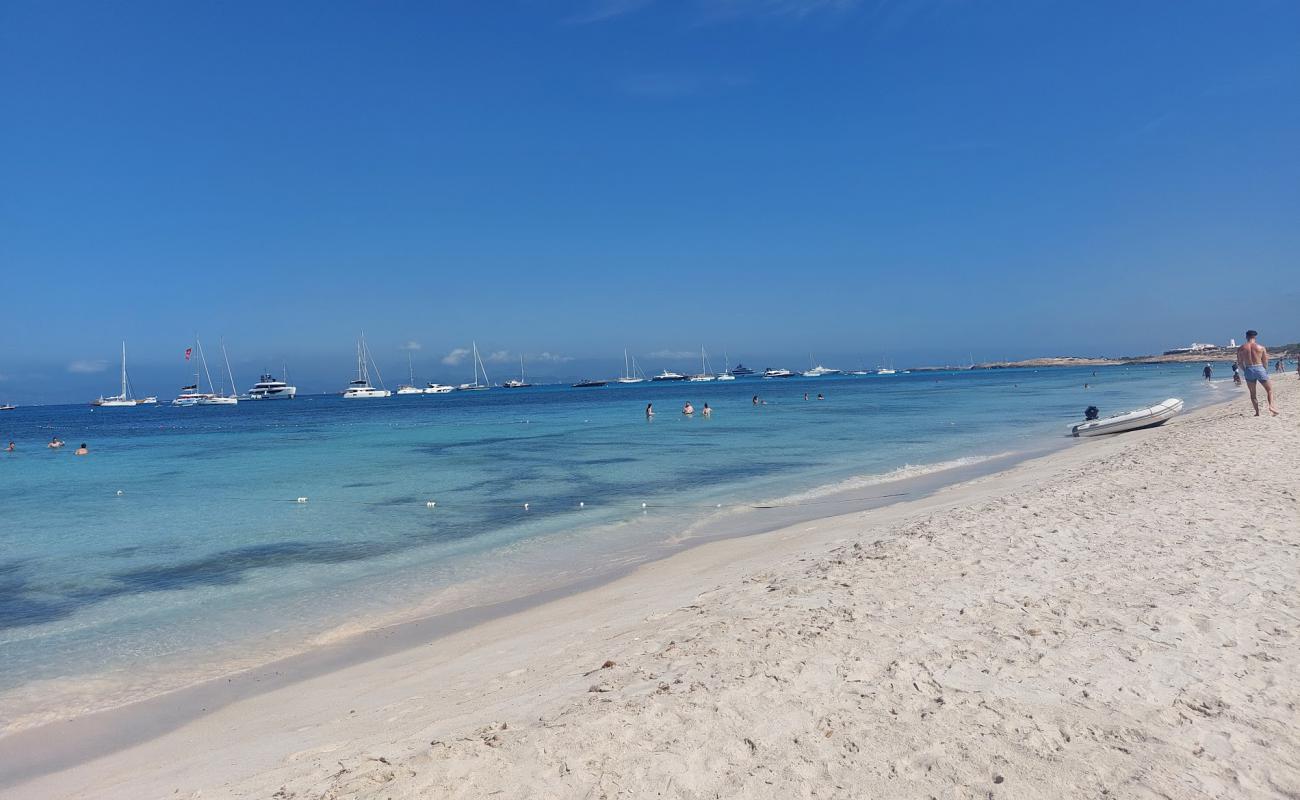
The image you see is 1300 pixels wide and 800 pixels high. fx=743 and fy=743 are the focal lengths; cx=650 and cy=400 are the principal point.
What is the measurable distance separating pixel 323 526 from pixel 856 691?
549 inches

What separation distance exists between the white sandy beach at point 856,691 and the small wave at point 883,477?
7.69 meters

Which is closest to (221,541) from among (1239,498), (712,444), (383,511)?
(383,511)

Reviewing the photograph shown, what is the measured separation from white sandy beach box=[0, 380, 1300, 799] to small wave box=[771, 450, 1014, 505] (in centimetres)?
769

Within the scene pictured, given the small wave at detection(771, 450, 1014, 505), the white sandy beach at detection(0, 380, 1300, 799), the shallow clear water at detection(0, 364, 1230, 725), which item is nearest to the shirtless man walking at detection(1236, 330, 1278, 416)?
the small wave at detection(771, 450, 1014, 505)

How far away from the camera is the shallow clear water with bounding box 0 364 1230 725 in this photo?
354 inches

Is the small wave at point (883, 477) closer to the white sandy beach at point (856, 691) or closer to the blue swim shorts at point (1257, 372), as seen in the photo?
the blue swim shorts at point (1257, 372)

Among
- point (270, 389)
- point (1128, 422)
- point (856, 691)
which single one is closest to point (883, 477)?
point (1128, 422)

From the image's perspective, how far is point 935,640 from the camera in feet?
17.9

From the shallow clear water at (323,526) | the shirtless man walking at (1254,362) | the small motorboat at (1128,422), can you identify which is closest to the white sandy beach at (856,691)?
the shallow clear water at (323,526)

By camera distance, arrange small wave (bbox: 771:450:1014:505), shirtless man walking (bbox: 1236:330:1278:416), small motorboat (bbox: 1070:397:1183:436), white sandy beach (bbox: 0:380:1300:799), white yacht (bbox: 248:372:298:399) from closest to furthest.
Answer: white sandy beach (bbox: 0:380:1300:799) < small wave (bbox: 771:450:1014:505) < shirtless man walking (bbox: 1236:330:1278:416) < small motorboat (bbox: 1070:397:1183:436) < white yacht (bbox: 248:372:298:399)

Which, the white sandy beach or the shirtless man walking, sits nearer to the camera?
the white sandy beach

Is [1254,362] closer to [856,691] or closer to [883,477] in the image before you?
[883,477]

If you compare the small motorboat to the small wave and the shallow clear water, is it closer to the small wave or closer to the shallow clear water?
the shallow clear water

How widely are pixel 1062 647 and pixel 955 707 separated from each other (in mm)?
1304
